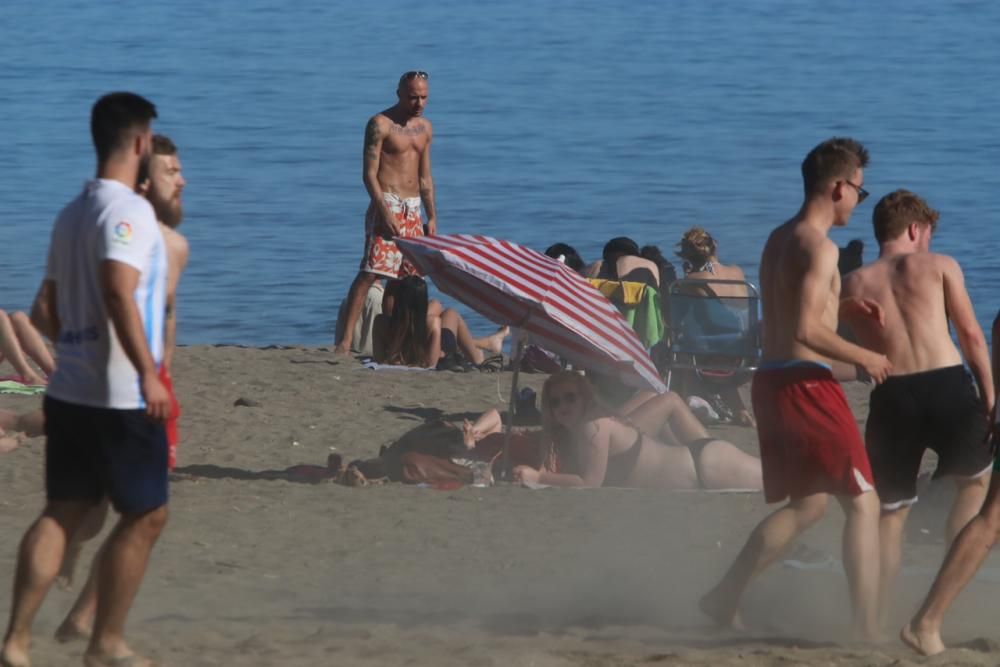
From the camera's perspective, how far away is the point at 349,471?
856 centimetres

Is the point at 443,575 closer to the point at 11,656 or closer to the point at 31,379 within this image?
the point at 11,656

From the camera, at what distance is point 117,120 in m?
4.92

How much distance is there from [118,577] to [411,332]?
22.3ft

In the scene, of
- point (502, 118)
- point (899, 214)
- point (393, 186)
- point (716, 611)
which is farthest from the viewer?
point (502, 118)

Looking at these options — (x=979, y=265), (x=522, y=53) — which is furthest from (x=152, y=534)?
(x=522, y=53)

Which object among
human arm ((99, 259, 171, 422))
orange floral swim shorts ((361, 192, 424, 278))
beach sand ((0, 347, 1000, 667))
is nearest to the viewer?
human arm ((99, 259, 171, 422))

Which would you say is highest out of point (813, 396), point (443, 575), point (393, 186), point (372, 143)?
point (372, 143)

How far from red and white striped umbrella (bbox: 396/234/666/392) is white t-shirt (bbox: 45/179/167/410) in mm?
3645

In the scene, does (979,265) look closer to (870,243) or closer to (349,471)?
(870,243)

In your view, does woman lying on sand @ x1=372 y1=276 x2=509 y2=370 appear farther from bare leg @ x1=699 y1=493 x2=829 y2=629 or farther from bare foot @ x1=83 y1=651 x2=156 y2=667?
bare foot @ x1=83 y1=651 x2=156 y2=667

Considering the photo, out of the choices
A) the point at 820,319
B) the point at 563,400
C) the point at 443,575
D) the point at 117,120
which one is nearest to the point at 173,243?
the point at 117,120

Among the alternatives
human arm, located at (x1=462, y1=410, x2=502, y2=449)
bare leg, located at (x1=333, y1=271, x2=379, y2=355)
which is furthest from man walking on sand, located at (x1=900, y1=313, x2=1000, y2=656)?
bare leg, located at (x1=333, y1=271, x2=379, y2=355)

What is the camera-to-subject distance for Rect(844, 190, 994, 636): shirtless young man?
19.9 feet

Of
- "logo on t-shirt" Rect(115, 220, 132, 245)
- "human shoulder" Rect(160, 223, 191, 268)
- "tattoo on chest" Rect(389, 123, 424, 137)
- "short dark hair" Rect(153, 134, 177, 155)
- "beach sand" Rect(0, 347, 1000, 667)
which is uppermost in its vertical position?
"tattoo on chest" Rect(389, 123, 424, 137)
